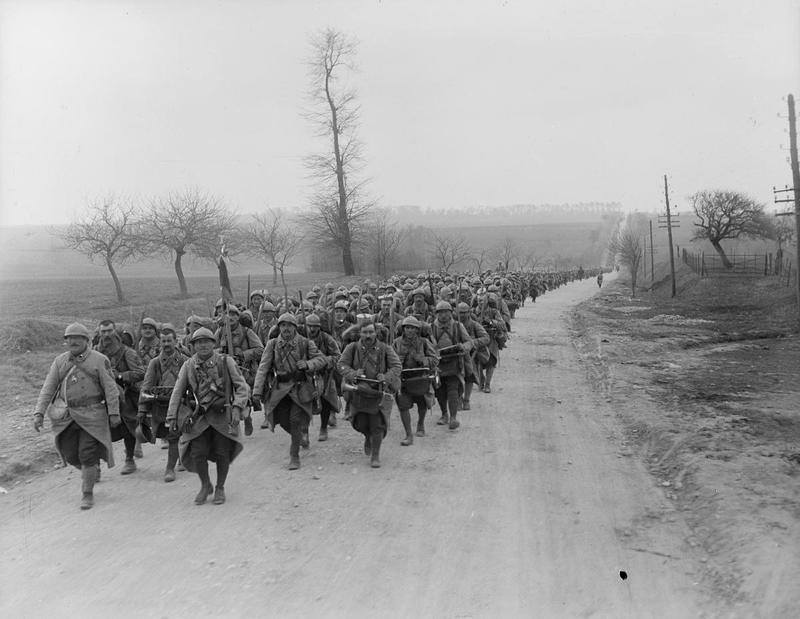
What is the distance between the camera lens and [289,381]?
27.3 feet

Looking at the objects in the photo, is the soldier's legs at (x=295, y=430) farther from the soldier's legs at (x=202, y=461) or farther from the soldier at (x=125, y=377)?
the soldier at (x=125, y=377)

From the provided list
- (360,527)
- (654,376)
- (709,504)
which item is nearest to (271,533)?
(360,527)

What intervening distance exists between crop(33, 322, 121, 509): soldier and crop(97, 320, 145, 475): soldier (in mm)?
1035

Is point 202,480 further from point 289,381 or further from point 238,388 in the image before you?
point 289,381

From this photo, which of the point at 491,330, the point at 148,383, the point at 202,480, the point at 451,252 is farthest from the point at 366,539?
the point at 451,252

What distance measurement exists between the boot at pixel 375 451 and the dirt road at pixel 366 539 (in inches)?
7.0

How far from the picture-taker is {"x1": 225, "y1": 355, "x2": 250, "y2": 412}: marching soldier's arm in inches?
276

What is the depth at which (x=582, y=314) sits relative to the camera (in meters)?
31.8

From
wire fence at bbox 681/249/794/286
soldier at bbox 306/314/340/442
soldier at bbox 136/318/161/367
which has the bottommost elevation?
wire fence at bbox 681/249/794/286

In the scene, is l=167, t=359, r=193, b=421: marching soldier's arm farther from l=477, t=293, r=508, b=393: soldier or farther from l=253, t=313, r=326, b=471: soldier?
l=477, t=293, r=508, b=393: soldier

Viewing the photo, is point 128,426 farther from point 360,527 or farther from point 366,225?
point 366,225

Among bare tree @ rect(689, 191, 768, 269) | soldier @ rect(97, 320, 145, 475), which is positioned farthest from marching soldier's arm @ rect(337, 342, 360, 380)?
bare tree @ rect(689, 191, 768, 269)

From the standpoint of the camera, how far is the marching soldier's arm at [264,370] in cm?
821

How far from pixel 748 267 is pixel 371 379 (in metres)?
45.9
